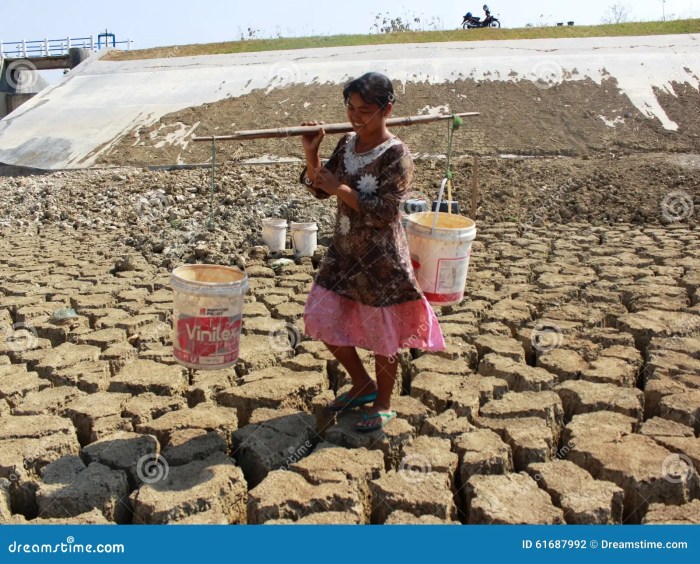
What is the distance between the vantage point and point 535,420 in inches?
125

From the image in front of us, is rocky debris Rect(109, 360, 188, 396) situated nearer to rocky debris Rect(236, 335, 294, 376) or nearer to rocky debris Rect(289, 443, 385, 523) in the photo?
rocky debris Rect(236, 335, 294, 376)

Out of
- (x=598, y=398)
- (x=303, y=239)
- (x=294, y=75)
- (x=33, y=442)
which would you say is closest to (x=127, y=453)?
(x=33, y=442)

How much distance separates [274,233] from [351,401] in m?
3.31

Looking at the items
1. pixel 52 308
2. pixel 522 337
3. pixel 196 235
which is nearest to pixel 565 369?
pixel 522 337

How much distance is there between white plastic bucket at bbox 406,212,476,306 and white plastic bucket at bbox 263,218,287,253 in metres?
3.17

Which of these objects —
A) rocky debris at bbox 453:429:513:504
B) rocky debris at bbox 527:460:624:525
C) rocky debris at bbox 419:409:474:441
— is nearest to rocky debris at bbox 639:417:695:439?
rocky debris at bbox 527:460:624:525

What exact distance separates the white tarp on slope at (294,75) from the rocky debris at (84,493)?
10.3 metres

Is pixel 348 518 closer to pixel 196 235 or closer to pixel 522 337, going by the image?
pixel 522 337

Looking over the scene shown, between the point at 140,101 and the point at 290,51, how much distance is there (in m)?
3.95

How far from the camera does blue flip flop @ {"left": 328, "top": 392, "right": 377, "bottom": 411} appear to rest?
3193mm

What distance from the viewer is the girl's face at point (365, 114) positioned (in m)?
2.73

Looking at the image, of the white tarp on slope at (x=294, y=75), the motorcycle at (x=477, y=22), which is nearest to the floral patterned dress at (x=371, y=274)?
the white tarp on slope at (x=294, y=75)

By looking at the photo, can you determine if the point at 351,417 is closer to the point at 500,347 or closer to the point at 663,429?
the point at 500,347

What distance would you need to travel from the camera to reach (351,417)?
317 cm
